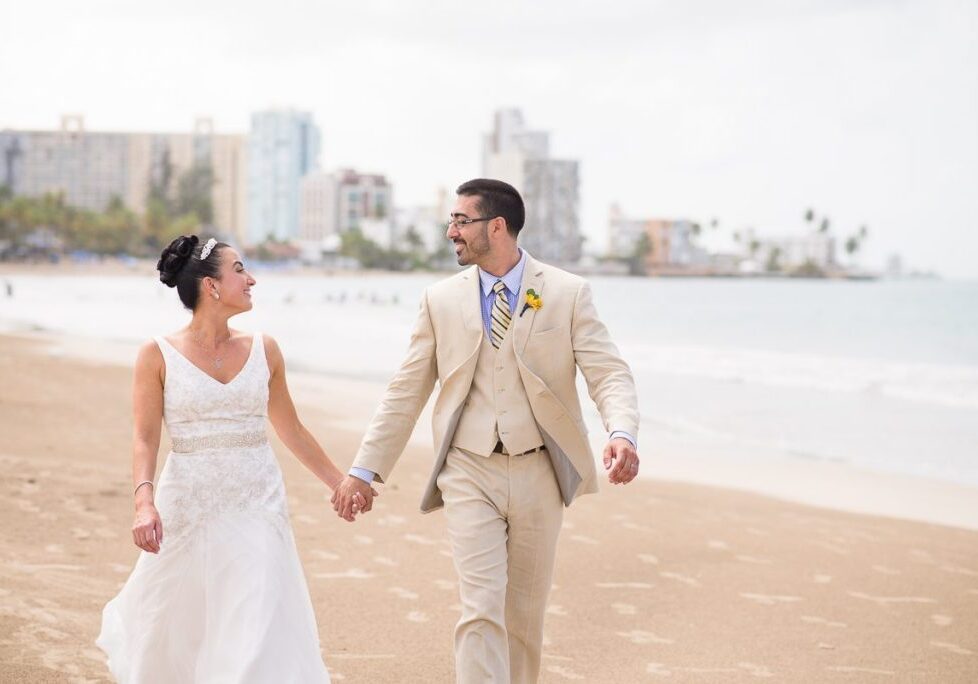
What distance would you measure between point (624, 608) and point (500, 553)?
283cm

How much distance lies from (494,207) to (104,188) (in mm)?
191718

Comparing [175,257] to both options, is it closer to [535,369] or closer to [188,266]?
[188,266]

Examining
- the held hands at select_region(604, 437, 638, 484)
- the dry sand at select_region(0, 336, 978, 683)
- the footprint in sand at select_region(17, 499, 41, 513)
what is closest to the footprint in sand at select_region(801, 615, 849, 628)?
the dry sand at select_region(0, 336, 978, 683)

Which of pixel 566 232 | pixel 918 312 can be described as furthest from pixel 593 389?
pixel 566 232

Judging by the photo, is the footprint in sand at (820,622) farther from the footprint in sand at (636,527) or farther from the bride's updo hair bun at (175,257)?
the bride's updo hair bun at (175,257)

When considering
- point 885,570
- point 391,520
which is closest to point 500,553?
point 885,570

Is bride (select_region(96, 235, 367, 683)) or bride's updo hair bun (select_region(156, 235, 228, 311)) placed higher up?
bride's updo hair bun (select_region(156, 235, 228, 311))

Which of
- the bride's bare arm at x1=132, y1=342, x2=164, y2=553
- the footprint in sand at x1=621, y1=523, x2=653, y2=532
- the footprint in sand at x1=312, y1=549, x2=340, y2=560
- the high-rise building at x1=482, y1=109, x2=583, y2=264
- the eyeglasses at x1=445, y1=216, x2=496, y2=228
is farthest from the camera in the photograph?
the high-rise building at x1=482, y1=109, x2=583, y2=264

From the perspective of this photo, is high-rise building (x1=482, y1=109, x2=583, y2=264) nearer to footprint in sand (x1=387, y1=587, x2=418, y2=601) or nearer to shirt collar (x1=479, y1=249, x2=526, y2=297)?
footprint in sand (x1=387, y1=587, x2=418, y2=601)

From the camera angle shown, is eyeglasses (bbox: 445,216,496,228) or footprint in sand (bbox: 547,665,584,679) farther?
footprint in sand (bbox: 547,665,584,679)

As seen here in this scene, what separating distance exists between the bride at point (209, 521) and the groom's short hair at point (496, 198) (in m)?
0.88

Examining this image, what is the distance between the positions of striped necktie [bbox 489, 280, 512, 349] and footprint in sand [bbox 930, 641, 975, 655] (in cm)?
344

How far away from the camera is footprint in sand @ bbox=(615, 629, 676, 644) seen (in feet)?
20.7

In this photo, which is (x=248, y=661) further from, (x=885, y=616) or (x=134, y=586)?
(x=885, y=616)
